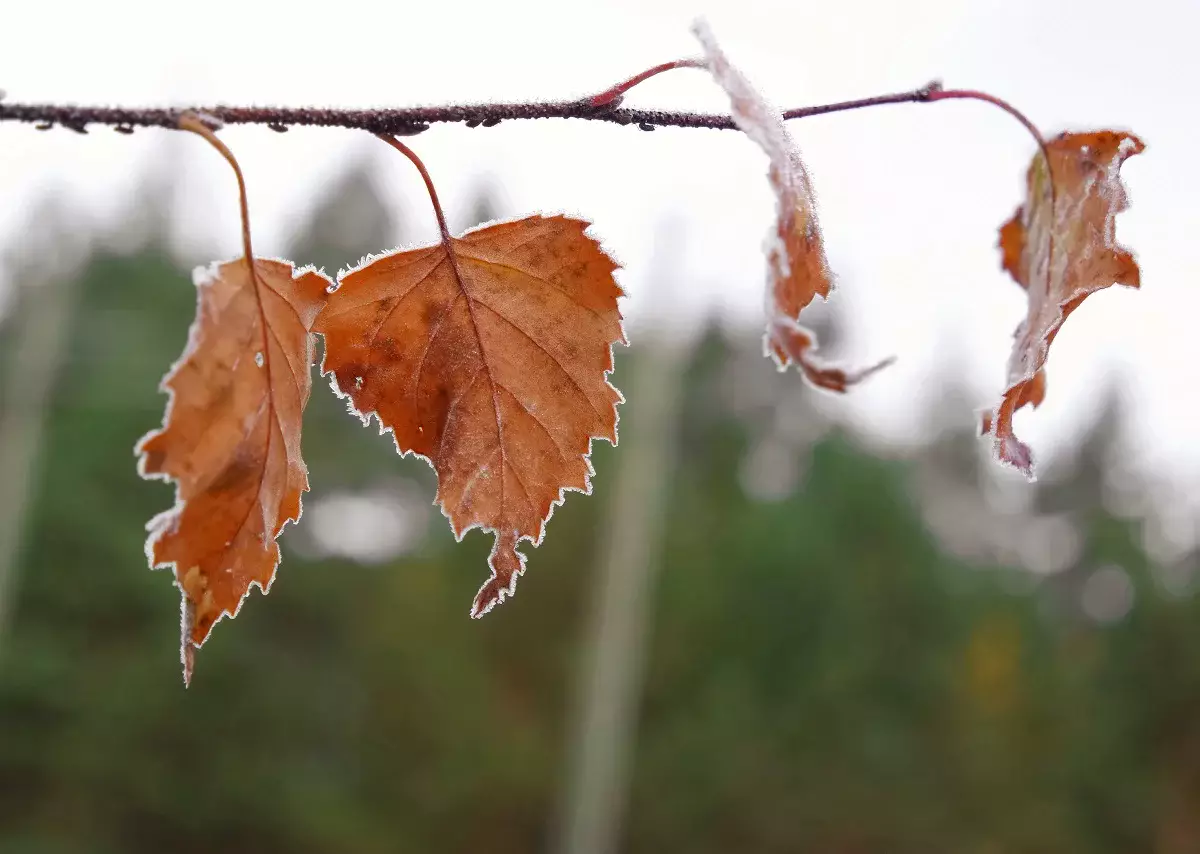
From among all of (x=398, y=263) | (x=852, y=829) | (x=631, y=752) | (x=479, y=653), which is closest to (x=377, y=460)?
(x=479, y=653)

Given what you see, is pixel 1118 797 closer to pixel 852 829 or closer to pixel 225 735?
pixel 852 829

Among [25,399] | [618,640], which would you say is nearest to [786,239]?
[618,640]

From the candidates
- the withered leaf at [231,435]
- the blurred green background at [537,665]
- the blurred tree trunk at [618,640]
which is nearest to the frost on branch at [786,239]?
the withered leaf at [231,435]

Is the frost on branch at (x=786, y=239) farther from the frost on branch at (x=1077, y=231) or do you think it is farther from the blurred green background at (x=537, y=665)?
the blurred green background at (x=537, y=665)

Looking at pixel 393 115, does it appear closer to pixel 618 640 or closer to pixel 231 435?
pixel 231 435

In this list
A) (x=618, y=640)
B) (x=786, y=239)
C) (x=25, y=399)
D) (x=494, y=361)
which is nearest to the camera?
(x=786, y=239)

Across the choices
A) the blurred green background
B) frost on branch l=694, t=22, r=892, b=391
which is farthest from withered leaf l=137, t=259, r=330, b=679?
the blurred green background
